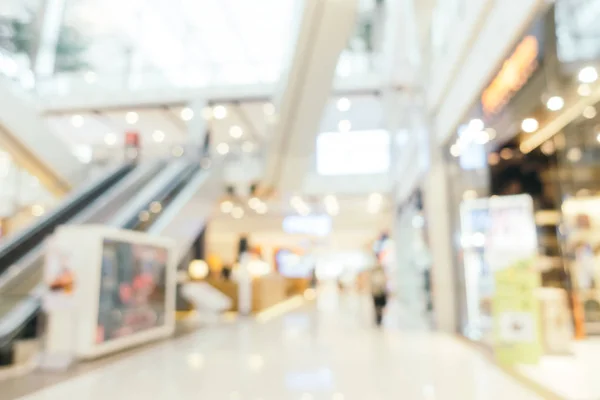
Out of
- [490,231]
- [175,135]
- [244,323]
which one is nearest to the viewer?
[490,231]

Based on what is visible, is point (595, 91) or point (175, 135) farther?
point (175, 135)

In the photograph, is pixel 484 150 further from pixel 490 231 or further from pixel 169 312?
pixel 169 312

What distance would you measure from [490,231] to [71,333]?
19.4 feet

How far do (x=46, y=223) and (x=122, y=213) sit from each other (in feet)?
3.95

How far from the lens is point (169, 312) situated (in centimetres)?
717

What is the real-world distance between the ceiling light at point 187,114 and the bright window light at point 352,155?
399 centimetres

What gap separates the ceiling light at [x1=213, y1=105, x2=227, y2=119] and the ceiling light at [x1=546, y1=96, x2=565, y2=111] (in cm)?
1091

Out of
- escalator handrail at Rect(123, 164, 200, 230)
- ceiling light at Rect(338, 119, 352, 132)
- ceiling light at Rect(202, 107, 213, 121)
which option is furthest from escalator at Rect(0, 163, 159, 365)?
ceiling light at Rect(338, 119, 352, 132)

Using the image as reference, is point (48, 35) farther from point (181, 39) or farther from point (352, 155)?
point (352, 155)

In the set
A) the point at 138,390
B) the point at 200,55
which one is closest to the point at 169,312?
the point at 138,390

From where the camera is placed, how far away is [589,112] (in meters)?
5.68

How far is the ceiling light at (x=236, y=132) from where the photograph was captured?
17275mm

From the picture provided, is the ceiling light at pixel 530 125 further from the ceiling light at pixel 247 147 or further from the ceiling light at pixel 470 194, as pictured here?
the ceiling light at pixel 247 147

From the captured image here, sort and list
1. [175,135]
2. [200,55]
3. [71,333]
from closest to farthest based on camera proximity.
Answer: [71,333], [200,55], [175,135]
